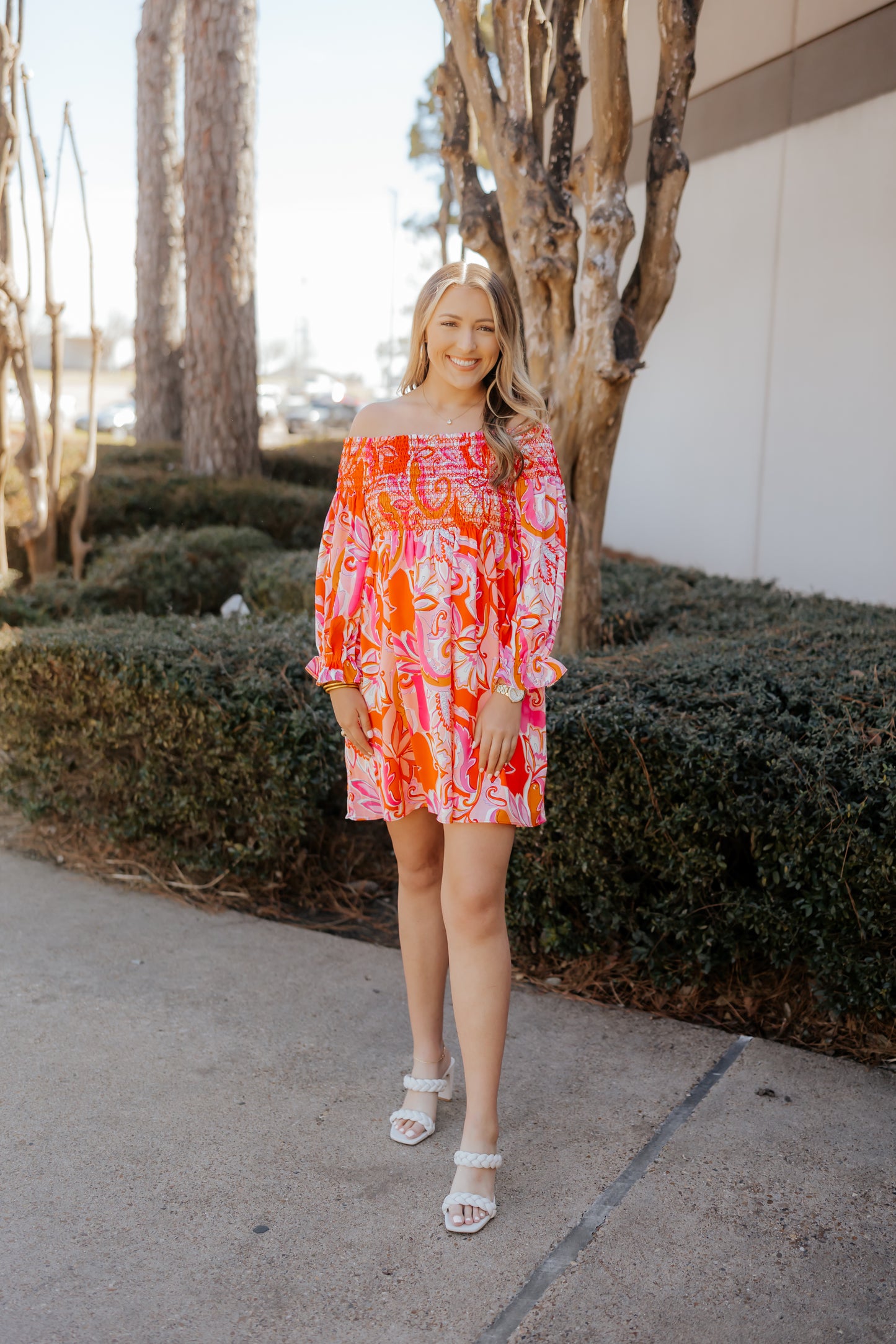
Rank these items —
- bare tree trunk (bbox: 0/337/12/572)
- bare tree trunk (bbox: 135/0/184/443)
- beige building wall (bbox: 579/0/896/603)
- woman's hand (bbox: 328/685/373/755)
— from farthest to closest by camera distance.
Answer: bare tree trunk (bbox: 135/0/184/443)
beige building wall (bbox: 579/0/896/603)
bare tree trunk (bbox: 0/337/12/572)
woman's hand (bbox: 328/685/373/755)

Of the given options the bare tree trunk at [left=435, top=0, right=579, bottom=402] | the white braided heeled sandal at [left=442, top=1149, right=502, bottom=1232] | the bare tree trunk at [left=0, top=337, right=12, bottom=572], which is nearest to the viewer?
the white braided heeled sandal at [left=442, top=1149, right=502, bottom=1232]

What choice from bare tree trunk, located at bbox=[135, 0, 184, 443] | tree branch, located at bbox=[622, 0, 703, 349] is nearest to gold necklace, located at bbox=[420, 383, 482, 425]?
tree branch, located at bbox=[622, 0, 703, 349]

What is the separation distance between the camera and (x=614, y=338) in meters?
4.38

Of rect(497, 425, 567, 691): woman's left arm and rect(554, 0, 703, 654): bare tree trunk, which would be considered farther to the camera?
rect(554, 0, 703, 654): bare tree trunk

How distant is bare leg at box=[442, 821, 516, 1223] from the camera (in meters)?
2.25

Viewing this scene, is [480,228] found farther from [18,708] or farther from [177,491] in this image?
[177,491]

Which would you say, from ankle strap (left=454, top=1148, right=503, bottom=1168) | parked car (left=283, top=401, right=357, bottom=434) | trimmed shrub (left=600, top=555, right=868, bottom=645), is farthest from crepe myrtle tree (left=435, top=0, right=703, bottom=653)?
parked car (left=283, top=401, right=357, bottom=434)

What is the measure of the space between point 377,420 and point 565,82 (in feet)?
11.5

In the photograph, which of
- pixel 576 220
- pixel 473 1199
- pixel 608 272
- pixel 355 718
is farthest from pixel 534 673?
pixel 576 220

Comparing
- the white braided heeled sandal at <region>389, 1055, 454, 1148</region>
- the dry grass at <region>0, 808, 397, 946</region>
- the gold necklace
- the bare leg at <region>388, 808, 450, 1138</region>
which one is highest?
the gold necklace

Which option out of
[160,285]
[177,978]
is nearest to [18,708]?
[177,978]

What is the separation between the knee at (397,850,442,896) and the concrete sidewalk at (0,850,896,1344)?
22.4 inches

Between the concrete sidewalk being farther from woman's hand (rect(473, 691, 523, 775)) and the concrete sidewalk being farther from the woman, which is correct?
woman's hand (rect(473, 691, 523, 775))

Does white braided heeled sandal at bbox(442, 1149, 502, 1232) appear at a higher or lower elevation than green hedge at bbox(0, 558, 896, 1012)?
lower
